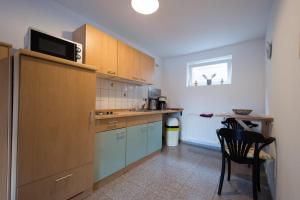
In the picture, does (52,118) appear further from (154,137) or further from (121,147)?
(154,137)

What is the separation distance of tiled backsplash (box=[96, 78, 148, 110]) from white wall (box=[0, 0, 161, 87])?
870 mm

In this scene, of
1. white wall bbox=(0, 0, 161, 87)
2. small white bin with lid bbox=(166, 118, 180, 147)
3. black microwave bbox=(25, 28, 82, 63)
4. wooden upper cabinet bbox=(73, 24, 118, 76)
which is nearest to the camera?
black microwave bbox=(25, 28, 82, 63)

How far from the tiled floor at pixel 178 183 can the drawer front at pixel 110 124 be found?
0.73 metres

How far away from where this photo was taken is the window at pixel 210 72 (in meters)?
3.20

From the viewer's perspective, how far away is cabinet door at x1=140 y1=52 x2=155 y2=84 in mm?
2771

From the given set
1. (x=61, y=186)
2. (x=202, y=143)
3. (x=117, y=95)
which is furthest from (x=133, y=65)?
(x=202, y=143)

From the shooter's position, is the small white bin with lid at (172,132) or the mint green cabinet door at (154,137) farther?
the small white bin with lid at (172,132)

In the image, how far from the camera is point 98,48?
1.93 metres

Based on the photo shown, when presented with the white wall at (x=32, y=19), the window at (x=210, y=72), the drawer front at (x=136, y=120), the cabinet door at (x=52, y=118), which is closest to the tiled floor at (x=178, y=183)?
the cabinet door at (x=52, y=118)

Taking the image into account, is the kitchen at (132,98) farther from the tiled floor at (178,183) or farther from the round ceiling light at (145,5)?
the round ceiling light at (145,5)

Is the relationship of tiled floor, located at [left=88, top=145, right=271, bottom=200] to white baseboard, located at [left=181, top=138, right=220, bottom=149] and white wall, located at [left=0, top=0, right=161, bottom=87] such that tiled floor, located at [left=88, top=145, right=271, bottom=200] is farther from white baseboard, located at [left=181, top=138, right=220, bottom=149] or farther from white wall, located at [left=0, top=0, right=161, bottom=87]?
white wall, located at [left=0, top=0, right=161, bottom=87]

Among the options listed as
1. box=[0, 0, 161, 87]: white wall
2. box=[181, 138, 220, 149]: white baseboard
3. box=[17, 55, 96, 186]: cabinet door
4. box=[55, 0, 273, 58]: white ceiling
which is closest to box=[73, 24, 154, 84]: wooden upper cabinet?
box=[0, 0, 161, 87]: white wall

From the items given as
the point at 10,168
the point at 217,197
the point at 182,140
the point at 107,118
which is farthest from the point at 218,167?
the point at 10,168

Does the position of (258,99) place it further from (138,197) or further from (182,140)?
(138,197)
